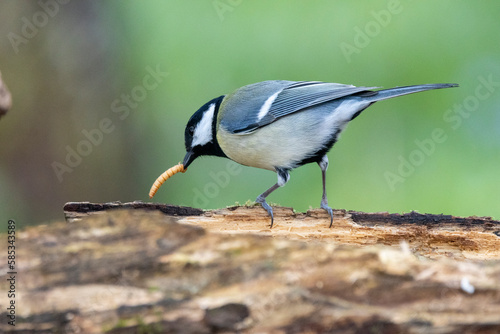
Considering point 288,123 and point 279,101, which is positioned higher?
point 279,101

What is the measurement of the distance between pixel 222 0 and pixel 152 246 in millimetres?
5528

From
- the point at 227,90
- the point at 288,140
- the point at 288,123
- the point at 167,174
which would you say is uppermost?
the point at 227,90

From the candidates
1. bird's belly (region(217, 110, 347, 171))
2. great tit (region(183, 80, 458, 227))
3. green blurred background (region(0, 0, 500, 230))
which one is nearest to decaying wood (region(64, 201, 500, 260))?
great tit (region(183, 80, 458, 227))

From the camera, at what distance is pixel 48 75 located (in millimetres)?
6055

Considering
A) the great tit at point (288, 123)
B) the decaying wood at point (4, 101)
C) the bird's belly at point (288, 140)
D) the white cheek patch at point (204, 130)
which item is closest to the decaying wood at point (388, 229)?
the great tit at point (288, 123)

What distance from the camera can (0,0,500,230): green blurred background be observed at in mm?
6070

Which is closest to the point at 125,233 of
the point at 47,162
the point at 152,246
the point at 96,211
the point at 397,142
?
the point at 152,246

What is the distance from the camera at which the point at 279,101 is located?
4957mm

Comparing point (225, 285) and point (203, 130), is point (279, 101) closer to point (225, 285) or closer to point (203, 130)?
point (203, 130)

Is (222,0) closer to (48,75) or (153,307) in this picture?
(48,75)

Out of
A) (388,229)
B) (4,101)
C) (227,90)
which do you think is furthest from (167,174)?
(227,90)

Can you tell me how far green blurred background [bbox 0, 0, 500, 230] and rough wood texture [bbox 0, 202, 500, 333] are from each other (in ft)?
11.2

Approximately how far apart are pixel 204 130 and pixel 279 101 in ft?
2.60

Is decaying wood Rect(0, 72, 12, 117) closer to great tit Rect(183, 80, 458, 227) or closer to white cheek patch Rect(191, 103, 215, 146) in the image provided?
great tit Rect(183, 80, 458, 227)
